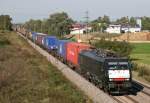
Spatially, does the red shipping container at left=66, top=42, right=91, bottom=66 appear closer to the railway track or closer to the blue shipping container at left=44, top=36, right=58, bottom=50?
the railway track

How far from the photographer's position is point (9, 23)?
7466 inches

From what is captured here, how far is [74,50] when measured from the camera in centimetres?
3978

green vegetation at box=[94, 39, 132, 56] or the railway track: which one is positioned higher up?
green vegetation at box=[94, 39, 132, 56]

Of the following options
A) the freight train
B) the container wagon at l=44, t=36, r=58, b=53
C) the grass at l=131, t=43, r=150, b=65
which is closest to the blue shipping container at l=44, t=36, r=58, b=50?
the container wagon at l=44, t=36, r=58, b=53

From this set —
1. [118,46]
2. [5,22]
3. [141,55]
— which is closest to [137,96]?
[118,46]

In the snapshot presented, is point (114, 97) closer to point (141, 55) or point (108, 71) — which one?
point (108, 71)

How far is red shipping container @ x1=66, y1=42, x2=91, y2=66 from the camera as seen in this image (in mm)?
37534

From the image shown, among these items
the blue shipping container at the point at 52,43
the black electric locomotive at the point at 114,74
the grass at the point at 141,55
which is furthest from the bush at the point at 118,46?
the black electric locomotive at the point at 114,74

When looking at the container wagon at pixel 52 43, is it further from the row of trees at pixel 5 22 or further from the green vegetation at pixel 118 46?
the row of trees at pixel 5 22

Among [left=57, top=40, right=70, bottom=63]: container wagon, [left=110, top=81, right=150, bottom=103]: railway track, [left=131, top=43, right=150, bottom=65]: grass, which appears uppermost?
[left=57, top=40, right=70, bottom=63]: container wagon

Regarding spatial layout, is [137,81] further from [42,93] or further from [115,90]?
[42,93]

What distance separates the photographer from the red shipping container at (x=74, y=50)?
3753 centimetres

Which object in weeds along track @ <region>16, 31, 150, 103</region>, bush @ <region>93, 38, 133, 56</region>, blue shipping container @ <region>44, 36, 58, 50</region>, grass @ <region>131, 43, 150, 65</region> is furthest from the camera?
grass @ <region>131, 43, 150, 65</region>

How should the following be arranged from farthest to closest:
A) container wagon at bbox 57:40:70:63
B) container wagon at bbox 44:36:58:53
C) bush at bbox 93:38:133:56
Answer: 1. container wagon at bbox 44:36:58:53
2. bush at bbox 93:38:133:56
3. container wagon at bbox 57:40:70:63
